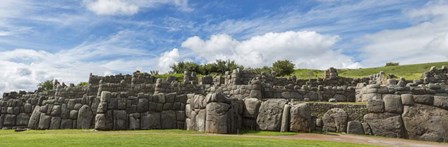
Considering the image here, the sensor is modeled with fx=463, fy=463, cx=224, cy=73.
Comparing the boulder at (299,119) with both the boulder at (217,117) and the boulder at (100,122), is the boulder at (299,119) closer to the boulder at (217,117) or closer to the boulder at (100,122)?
the boulder at (217,117)

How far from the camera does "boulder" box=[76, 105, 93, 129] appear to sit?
20891 mm

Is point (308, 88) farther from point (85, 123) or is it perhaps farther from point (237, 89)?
point (85, 123)

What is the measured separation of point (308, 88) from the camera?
27.1m

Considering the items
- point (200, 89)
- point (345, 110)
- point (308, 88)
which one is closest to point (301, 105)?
point (345, 110)

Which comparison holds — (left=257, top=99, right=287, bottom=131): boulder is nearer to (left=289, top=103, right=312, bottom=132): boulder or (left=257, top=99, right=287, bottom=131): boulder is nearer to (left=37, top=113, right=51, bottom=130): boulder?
(left=289, top=103, right=312, bottom=132): boulder

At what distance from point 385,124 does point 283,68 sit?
42.7 metres

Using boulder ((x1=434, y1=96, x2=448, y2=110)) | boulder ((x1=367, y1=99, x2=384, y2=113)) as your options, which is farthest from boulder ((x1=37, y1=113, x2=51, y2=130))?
boulder ((x1=434, y1=96, x2=448, y2=110))

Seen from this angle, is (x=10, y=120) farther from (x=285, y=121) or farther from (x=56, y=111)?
(x=285, y=121)

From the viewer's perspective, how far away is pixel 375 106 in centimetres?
2058

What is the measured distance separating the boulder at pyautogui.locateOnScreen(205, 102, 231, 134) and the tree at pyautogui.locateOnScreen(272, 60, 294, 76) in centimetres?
4412

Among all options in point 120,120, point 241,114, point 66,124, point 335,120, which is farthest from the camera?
point 66,124

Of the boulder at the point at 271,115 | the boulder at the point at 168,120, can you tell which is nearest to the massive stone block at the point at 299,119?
the boulder at the point at 271,115

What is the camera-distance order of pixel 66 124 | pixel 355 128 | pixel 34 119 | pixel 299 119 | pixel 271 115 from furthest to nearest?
pixel 34 119, pixel 66 124, pixel 355 128, pixel 271 115, pixel 299 119

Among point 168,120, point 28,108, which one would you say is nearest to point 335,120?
point 168,120
